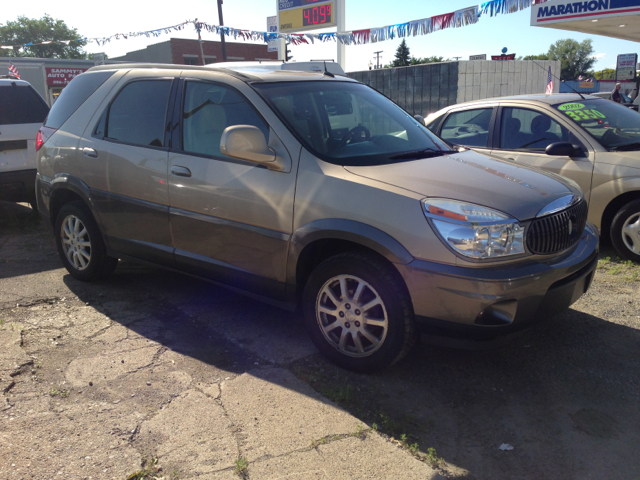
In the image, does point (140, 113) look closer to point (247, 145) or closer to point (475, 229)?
point (247, 145)

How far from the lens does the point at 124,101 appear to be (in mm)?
4445

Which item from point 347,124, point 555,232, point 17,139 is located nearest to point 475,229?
point 555,232

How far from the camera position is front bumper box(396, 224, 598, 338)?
2.80 metres

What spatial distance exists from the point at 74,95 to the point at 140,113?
3.50 ft

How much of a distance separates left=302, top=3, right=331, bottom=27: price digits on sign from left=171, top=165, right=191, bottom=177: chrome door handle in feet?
51.8

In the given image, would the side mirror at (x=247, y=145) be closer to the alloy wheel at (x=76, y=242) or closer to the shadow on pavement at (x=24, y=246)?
the alloy wheel at (x=76, y=242)

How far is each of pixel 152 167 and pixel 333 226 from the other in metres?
1.67

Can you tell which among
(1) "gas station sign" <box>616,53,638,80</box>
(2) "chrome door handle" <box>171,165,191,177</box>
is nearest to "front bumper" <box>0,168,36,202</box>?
(2) "chrome door handle" <box>171,165,191,177</box>

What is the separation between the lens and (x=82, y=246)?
191 inches

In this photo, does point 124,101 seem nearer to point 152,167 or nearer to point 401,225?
point 152,167

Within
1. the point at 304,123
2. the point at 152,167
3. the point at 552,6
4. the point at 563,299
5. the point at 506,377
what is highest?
the point at 552,6

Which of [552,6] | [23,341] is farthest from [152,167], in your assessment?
[552,6]

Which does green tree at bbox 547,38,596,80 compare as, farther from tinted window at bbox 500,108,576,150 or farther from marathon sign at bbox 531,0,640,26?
tinted window at bbox 500,108,576,150

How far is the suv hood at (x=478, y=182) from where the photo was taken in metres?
2.99
